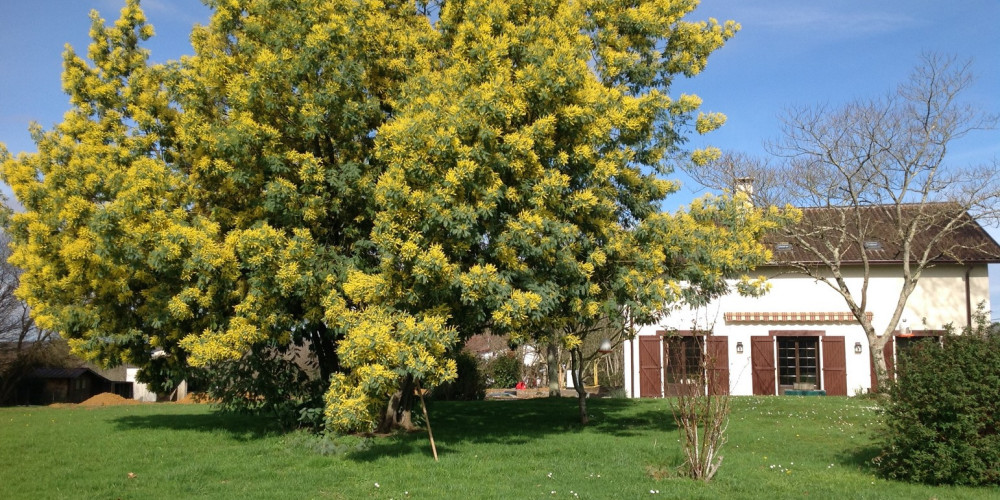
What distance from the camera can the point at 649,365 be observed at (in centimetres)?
2353

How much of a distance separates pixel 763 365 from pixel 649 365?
135 inches

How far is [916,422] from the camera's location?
28.1 feet

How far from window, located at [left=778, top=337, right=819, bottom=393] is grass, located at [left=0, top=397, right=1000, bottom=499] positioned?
330 inches

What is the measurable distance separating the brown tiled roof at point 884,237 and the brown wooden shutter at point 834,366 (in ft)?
8.23

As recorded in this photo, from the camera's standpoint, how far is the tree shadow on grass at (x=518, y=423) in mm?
11648

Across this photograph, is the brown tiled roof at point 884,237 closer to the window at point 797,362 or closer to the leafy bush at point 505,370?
the window at point 797,362

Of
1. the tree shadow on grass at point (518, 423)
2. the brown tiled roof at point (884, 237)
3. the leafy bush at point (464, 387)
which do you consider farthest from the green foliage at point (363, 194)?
the leafy bush at point (464, 387)

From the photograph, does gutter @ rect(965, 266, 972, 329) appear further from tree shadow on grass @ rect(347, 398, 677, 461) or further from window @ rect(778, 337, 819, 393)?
tree shadow on grass @ rect(347, 398, 677, 461)

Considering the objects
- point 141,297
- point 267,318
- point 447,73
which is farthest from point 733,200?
point 141,297

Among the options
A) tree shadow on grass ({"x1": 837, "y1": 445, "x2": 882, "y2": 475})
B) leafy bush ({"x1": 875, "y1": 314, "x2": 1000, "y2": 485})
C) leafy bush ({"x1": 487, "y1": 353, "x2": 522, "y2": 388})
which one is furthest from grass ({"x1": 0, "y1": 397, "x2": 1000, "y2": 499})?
leafy bush ({"x1": 487, "y1": 353, "x2": 522, "y2": 388})

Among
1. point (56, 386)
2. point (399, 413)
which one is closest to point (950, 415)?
point (399, 413)

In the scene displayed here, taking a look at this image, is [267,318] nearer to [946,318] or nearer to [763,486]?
[763,486]

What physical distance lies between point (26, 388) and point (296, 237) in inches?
1297

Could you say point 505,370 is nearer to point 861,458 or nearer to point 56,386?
point 56,386
